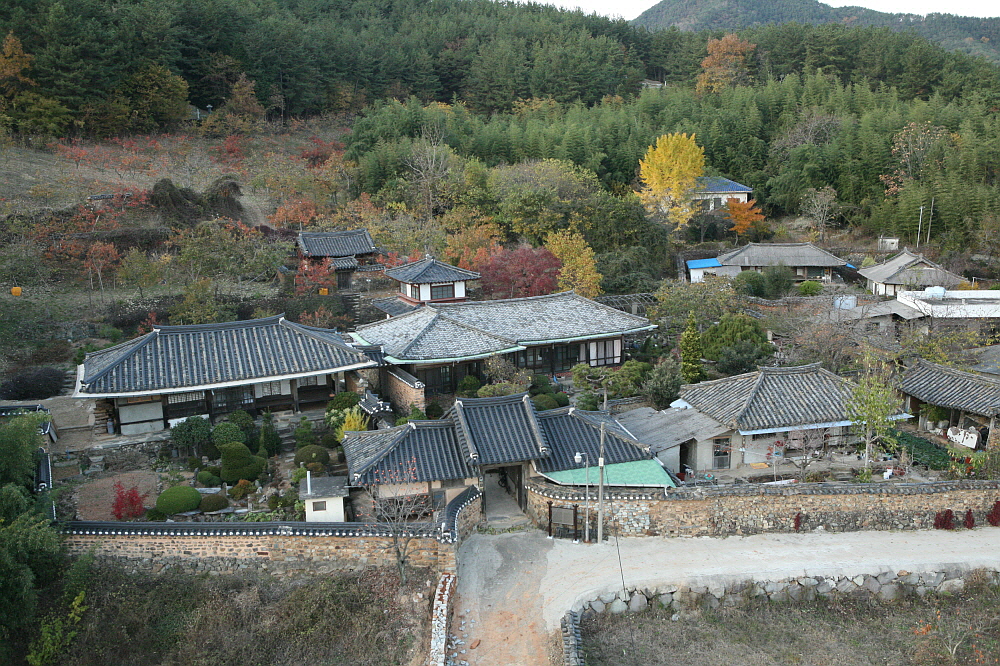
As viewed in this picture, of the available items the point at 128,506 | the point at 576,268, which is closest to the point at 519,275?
the point at 576,268

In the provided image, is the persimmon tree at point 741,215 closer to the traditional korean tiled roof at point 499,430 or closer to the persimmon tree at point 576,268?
the persimmon tree at point 576,268

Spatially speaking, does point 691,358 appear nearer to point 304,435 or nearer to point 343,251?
point 304,435

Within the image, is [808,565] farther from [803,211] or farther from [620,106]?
[620,106]

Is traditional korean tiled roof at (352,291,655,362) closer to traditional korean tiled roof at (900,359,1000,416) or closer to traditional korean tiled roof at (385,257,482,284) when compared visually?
traditional korean tiled roof at (385,257,482,284)

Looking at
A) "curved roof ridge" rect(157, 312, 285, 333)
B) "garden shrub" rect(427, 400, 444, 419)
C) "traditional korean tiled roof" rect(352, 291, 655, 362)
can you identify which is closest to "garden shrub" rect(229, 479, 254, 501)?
"garden shrub" rect(427, 400, 444, 419)

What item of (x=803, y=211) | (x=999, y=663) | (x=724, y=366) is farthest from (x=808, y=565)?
(x=803, y=211)

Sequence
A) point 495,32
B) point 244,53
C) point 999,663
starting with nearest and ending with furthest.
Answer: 1. point 999,663
2. point 244,53
3. point 495,32
